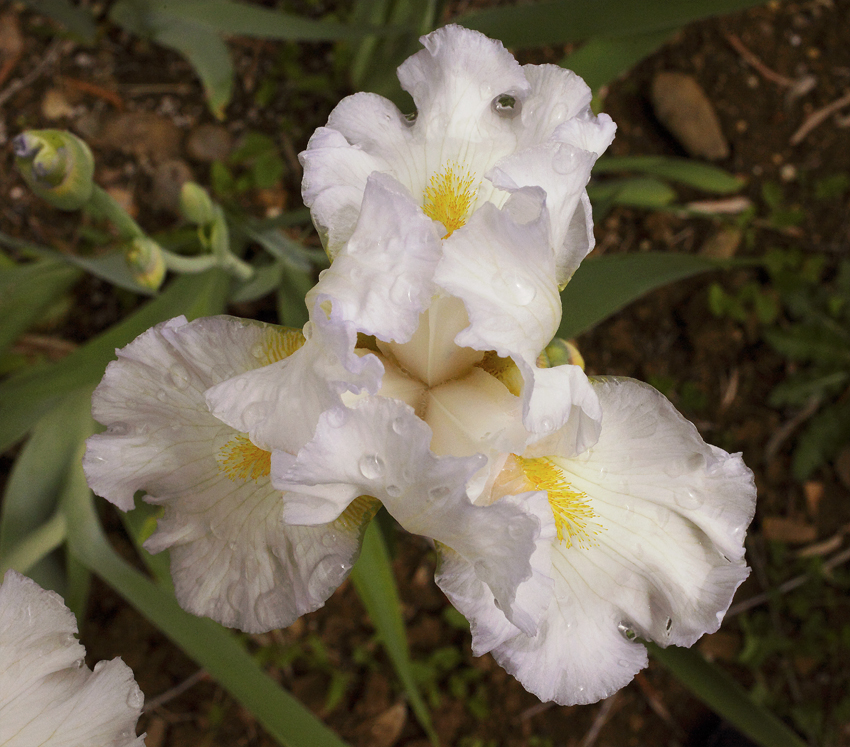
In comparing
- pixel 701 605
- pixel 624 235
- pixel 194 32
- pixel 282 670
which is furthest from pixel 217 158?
pixel 701 605

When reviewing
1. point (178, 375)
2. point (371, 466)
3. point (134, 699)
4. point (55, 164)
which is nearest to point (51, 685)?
point (134, 699)

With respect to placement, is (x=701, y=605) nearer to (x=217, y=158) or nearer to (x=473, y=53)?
(x=473, y=53)

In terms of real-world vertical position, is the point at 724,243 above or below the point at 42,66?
below

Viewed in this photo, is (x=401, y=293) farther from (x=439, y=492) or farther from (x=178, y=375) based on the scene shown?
(x=178, y=375)

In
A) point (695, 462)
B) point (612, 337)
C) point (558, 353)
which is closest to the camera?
point (695, 462)

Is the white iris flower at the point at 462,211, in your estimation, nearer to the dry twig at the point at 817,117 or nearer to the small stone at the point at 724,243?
the small stone at the point at 724,243

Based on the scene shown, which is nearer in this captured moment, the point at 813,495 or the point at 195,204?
the point at 195,204
